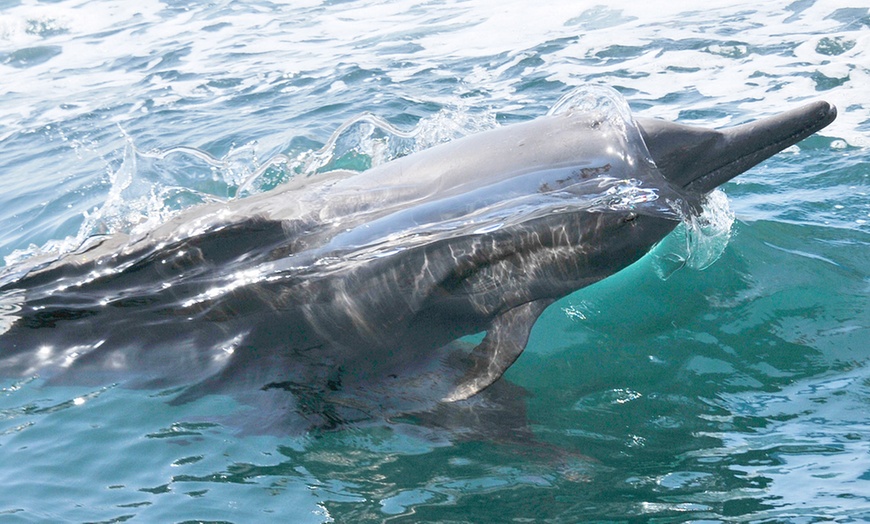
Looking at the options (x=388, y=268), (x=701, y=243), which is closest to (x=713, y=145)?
(x=701, y=243)

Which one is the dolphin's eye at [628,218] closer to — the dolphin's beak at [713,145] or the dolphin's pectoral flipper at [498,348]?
the dolphin's beak at [713,145]

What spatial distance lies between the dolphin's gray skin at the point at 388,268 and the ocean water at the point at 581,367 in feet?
1.05

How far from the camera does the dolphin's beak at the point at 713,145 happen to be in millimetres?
5949

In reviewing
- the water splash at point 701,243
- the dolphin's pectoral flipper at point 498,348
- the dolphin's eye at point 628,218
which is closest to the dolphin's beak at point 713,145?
the dolphin's eye at point 628,218

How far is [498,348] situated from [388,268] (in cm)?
89

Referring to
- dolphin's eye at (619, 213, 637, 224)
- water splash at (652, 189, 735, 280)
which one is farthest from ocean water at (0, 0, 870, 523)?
dolphin's eye at (619, 213, 637, 224)

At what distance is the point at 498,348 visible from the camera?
5.98 m

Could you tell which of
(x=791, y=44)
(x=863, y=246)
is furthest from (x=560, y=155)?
(x=791, y=44)

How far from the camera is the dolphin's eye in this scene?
584 centimetres

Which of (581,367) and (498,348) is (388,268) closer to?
(498,348)

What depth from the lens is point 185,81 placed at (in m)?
16.8

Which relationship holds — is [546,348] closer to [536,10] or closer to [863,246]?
[863,246]

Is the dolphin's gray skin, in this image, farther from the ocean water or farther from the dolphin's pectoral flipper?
the ocean water

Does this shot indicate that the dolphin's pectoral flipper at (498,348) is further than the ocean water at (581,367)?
Yes
